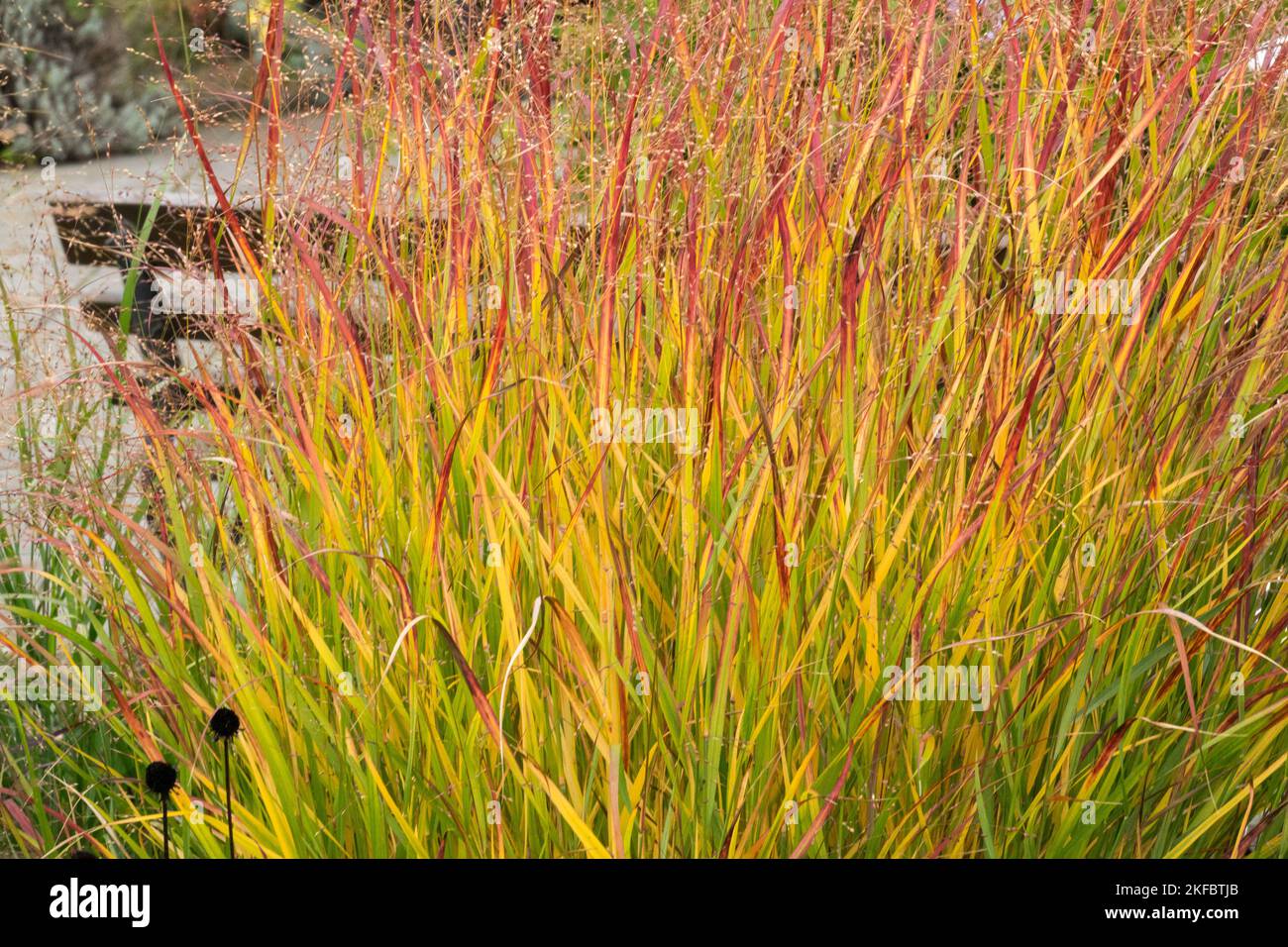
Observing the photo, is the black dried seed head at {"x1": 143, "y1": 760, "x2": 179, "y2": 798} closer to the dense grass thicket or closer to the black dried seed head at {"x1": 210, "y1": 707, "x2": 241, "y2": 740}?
the black dried seed head at {"x1": 210, "y1": 707, "x2": 241, "y2": 740}

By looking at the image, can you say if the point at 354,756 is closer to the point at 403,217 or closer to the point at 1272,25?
the point at 403,217

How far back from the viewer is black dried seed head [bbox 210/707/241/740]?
1178 millimetres

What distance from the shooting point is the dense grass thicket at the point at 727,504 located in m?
1.40

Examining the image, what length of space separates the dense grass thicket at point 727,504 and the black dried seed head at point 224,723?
2.7 inches

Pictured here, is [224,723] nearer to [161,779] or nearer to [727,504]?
[161,779]

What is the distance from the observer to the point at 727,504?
1530mm

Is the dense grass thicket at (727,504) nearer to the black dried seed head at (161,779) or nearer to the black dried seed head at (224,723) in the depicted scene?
the black dried seed head at (224,723)

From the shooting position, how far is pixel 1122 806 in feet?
4.77

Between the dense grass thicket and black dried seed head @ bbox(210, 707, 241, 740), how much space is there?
70mm

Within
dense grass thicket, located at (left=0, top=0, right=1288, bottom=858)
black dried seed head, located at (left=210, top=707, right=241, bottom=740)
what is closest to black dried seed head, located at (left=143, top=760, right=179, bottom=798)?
black dried seed head, located at (left=210, top=707, right=241, bottom=740)

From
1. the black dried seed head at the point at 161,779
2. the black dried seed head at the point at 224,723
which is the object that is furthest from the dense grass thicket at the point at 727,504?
the black dried seed head at the point at 161,779

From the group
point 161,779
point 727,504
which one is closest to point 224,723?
point 161,779

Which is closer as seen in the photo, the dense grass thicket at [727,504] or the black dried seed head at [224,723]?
the black dried seed head at [224,723]

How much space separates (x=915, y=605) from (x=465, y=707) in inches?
22.2
